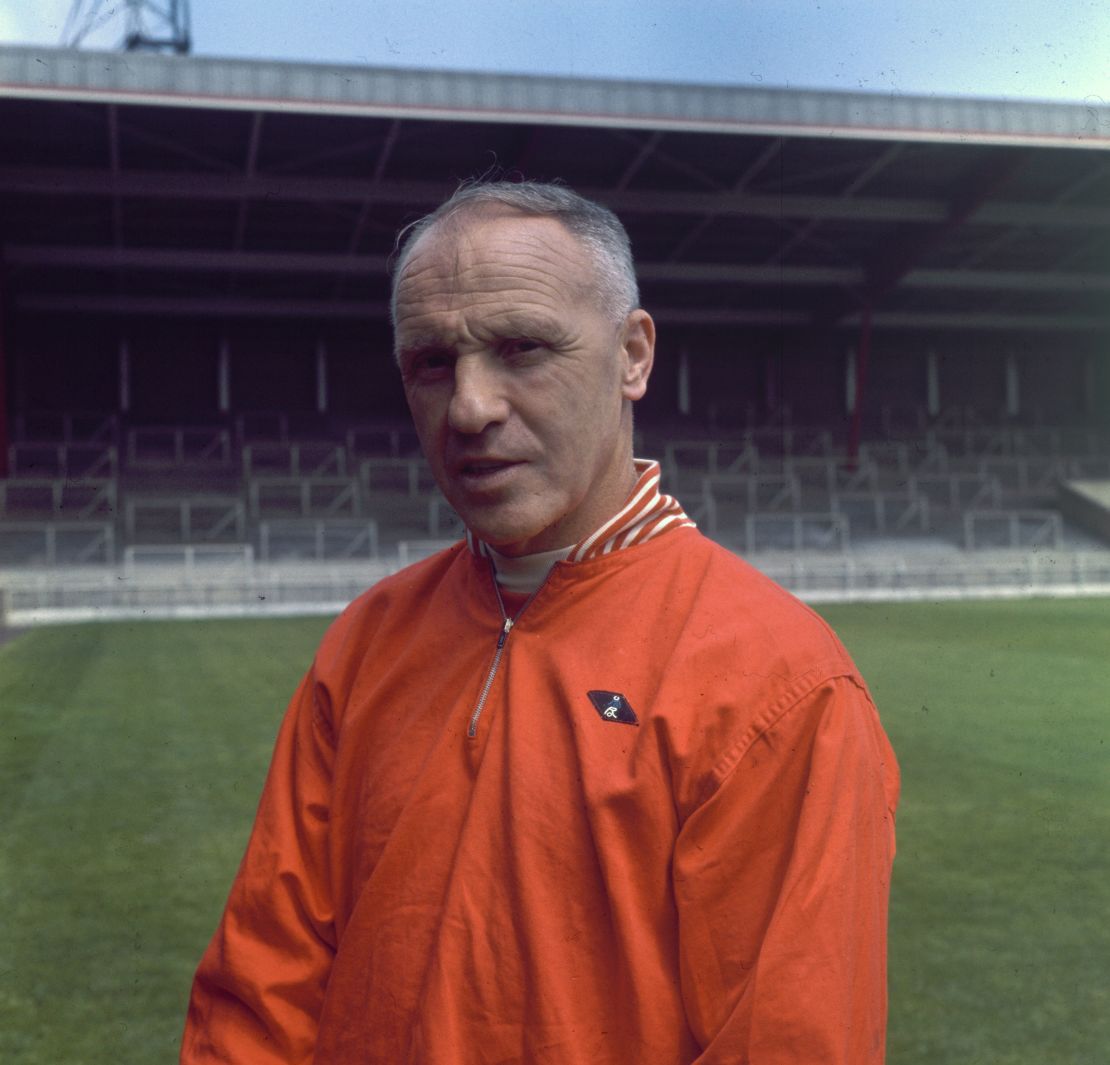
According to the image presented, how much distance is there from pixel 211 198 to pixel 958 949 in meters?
18.7

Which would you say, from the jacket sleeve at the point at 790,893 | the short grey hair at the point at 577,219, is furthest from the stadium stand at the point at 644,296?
the jacket sleeve at the point at 790,893

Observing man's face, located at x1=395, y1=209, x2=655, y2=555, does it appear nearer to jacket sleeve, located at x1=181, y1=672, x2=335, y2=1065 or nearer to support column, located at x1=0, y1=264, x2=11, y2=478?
jacket sleeve, located at x1=181, y1=672, x2=335, y2=1065

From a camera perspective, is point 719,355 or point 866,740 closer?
point 866,740

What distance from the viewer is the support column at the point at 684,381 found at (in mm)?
31594

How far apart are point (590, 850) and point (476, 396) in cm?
53

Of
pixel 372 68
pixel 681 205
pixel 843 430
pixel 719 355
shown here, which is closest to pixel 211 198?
pixel 372 68

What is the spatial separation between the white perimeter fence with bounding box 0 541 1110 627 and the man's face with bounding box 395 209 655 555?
58.6ft

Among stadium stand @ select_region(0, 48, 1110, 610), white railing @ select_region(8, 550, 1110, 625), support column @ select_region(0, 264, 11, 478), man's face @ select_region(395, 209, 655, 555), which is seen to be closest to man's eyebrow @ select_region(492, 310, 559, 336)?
man's face @ select_region(395, 209, 655, 555)

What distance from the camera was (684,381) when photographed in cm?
3169

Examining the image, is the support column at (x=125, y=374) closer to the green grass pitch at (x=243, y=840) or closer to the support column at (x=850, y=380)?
the support column at (x=850, y=380)

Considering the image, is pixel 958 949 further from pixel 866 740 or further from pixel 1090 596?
pixel 1090 596

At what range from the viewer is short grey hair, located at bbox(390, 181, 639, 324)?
1.51 metres

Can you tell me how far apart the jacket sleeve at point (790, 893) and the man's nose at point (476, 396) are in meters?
0.48

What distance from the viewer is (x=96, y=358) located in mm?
28531
